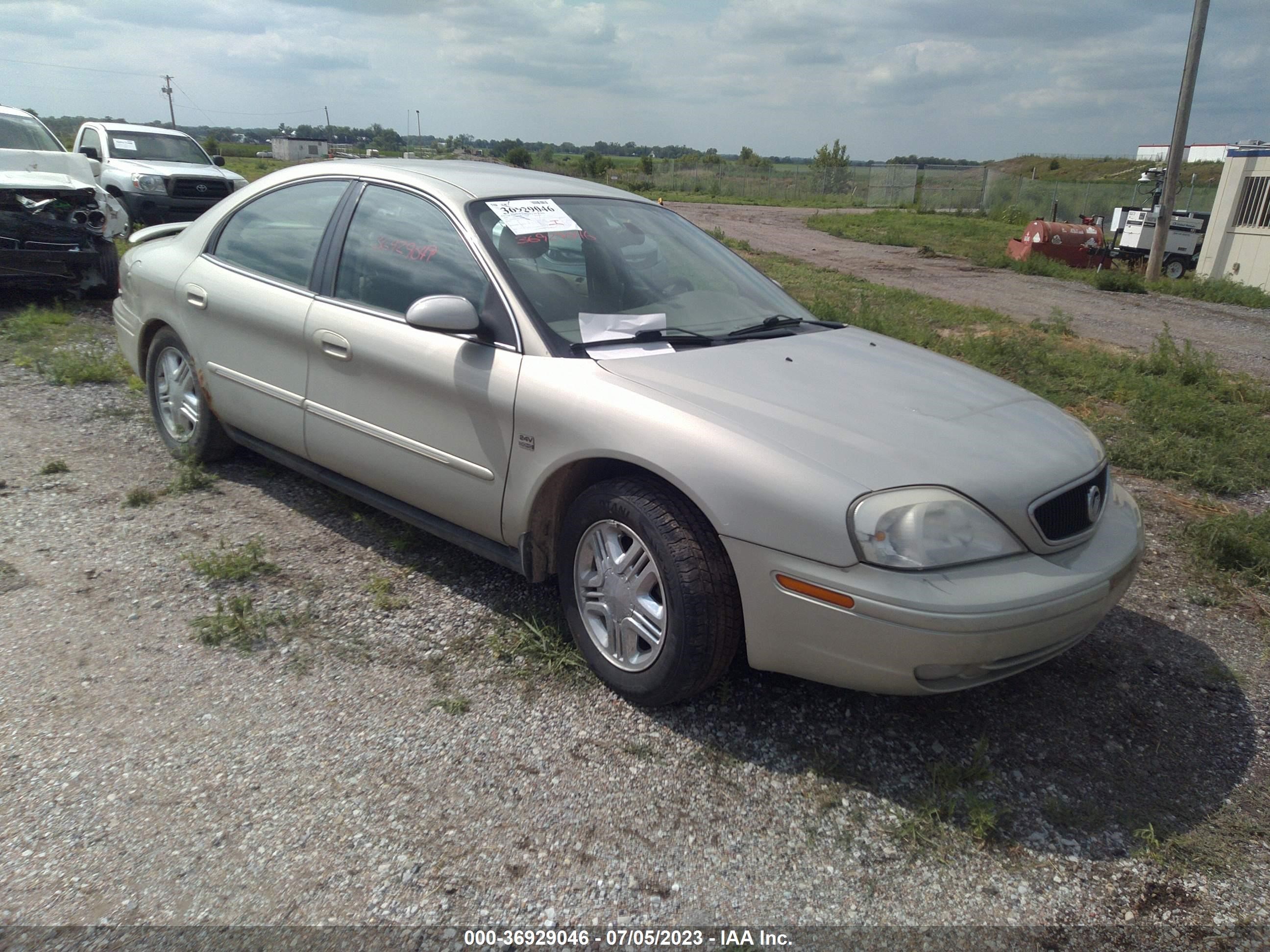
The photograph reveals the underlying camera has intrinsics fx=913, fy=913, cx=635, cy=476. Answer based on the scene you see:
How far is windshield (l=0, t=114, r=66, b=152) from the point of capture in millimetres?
9430

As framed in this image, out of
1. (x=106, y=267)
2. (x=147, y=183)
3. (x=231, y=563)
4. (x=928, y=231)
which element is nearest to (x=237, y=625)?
(x=231, y=563)

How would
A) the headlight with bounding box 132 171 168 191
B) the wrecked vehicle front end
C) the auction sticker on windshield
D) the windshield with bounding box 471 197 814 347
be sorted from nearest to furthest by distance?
1. the windshield with bounding box 471 197 814 347
2. the auction sticker on windshield
3. the wrecked vehicle front end
4. the headlight with bounding box 132 171 168 191

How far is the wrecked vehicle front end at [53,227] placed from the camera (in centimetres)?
834

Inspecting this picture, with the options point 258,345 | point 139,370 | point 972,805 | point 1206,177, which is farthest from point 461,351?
point 1206,177

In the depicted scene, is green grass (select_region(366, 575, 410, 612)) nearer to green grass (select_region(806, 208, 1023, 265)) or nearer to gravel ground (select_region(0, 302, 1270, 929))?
gravel ground (select_region(0, 302, 1270, 929))

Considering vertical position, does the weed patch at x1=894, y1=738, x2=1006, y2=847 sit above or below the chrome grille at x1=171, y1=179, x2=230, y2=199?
below

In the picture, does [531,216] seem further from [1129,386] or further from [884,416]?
[1129,386]

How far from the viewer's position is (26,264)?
8.48 m

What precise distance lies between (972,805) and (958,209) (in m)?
39.9

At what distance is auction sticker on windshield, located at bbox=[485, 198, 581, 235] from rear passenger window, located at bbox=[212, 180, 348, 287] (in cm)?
94

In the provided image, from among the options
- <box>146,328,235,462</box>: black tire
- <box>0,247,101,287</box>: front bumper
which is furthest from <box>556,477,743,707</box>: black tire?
<box>0,247,101,287</box>: front bumper

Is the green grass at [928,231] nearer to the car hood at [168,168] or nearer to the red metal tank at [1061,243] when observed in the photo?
the red metal tank at [1061,243]

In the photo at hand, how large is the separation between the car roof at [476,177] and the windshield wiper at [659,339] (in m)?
0.89

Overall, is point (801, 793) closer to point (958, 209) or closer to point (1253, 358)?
point (1253, 358)
